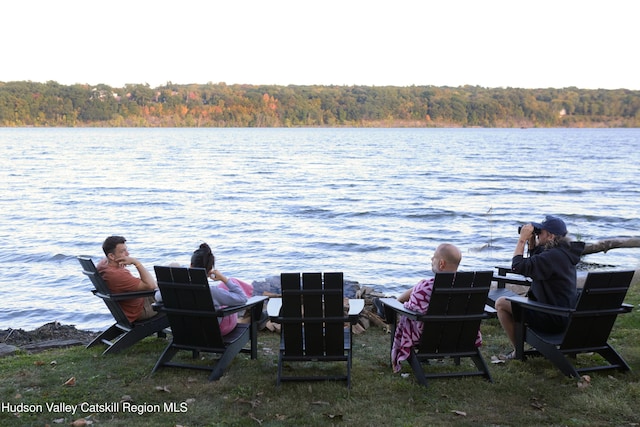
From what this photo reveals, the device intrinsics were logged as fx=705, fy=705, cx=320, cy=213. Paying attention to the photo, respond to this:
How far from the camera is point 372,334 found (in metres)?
7.52

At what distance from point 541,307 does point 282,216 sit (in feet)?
66.1

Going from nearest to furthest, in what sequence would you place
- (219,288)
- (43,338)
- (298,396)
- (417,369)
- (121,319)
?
1. (298,396)
2. (417,369)
3. (219,288)
4. (121,319)
5. (43,338)

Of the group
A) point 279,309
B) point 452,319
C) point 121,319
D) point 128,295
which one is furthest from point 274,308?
point 121,319

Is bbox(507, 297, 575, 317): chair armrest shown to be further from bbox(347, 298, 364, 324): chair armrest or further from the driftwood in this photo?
the driftwood

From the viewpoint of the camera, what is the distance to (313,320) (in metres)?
5.51

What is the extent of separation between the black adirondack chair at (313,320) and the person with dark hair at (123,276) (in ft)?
4.61

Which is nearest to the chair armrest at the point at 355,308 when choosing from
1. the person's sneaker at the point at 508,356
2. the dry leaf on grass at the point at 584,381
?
the person's sneaker at the point at 508,356

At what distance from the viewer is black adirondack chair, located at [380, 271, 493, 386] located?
535 centimetres

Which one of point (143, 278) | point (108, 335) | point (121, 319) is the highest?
point (143, 278)

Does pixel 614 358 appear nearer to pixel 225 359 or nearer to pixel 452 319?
pixel 452 319

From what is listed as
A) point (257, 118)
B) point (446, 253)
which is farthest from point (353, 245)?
point (257, 118)

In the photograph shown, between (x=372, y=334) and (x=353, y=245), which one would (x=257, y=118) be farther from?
(x=372, y=334)

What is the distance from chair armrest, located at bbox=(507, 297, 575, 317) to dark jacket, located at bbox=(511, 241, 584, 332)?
0.29 ft

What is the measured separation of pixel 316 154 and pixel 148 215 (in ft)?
147
